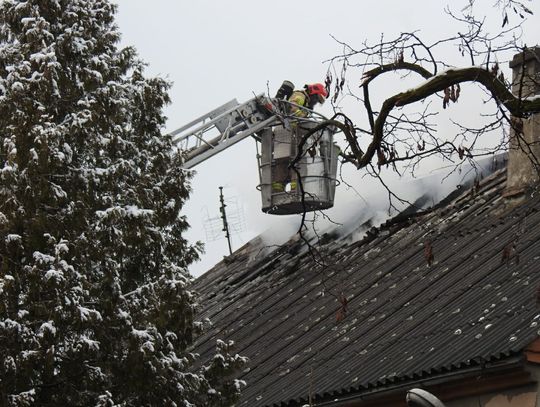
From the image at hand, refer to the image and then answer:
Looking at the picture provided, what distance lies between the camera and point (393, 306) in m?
12.8

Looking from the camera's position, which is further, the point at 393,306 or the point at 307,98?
the point at 307,98

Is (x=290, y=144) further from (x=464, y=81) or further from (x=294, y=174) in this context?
(x=464, y=81)

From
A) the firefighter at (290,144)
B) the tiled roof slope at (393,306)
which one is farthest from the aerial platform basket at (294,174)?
the tiled roof slope at (393,306)

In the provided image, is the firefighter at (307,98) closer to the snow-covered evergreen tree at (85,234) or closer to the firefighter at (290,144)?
the firefighter at (290,144)

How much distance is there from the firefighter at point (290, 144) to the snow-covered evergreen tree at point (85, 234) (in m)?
7.55

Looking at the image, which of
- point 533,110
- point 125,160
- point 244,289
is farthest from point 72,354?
point 244,289

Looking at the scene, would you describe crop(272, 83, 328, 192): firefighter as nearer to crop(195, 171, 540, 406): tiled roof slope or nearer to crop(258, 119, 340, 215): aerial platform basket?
crop(258, 119, 340, 215): aerial platform basket

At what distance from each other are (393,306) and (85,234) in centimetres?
388

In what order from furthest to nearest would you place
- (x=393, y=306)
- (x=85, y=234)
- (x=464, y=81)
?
(x=393, y=306)
(x=85, y=234)
(x=464, y=81)

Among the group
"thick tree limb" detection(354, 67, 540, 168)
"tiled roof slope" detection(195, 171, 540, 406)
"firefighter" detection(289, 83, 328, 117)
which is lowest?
"tiled roof slope" detection(195, 171, 540, 406)

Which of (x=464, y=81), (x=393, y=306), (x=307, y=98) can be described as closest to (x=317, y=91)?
(x=307, y=98)

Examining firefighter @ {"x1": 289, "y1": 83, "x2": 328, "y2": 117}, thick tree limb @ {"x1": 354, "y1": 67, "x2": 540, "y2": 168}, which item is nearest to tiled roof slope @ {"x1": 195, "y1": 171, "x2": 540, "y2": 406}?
thick tree limb @ {"x1": 354, "y1": 67, "x2": 540, "y2": 168}

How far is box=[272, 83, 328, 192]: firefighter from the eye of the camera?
1964 centimetres

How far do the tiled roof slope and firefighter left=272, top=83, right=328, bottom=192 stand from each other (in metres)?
1.55
